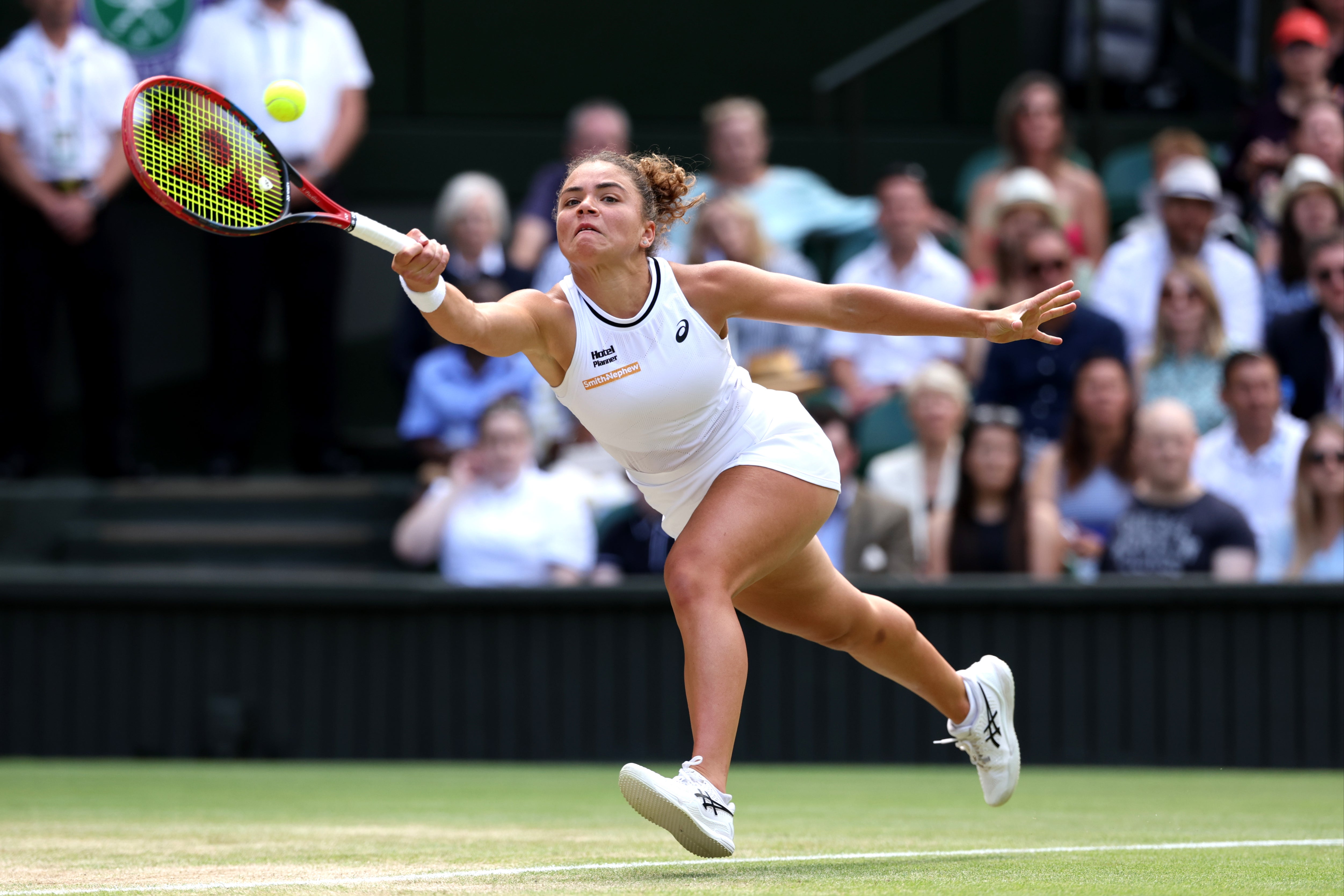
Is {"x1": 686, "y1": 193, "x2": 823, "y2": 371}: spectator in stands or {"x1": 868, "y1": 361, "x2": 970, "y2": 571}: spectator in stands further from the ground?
{"x1": 686, "y1": 193, "x2": 823, "y2": 371}: spectator in stands

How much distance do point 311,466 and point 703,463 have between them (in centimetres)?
564

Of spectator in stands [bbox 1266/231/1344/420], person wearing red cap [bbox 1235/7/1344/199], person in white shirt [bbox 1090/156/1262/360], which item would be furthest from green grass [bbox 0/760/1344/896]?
person wearing red cap [bbox 1235/7/1344/199]

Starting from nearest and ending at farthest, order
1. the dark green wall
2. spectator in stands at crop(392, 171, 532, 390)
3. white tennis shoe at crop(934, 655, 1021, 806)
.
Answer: white tennis shoe at crop(934, 655, 1021, 806) < spectator in stands at crop(392, 171, 532, 390) < the dark green wall

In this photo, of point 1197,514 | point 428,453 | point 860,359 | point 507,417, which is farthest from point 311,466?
point 1197,514

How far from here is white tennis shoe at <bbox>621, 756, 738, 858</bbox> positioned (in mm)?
3787

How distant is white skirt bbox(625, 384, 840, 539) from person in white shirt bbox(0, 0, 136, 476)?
215 inches

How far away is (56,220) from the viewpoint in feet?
29.9

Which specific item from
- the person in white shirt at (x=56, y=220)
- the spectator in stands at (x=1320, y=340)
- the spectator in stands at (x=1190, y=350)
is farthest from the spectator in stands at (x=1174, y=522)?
the person in white shirt at (x=56, y=220)

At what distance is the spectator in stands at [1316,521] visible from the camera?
771 centimetres

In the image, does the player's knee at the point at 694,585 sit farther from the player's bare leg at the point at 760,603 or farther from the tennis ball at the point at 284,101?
the tennis ball at the point at 284,101

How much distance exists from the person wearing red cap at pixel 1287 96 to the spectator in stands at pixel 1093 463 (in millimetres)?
2098

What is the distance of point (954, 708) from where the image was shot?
196 inches

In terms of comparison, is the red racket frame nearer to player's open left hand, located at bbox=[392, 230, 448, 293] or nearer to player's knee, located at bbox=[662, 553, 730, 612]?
player's open left hand, located at bbox=[392, 230, 448, 293]

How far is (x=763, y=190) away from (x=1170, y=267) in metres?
2.28
